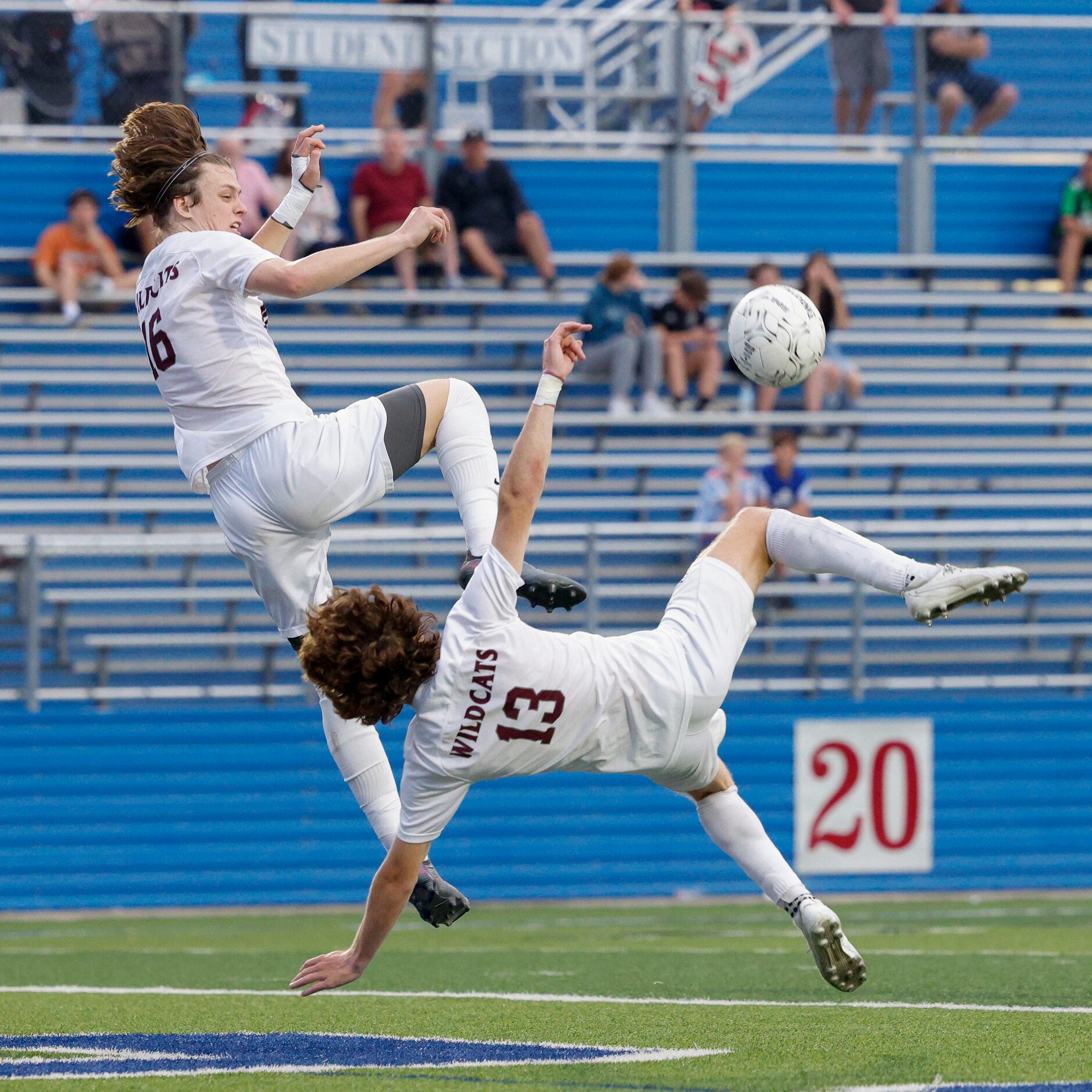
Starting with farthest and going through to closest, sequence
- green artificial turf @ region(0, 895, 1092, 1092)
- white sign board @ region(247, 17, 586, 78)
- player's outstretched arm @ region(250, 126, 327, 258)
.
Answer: white sign board @ region(247, 17, 586, 78) < player's outstretched arm @ region(250, 126, 327, 258) < green artificial turf @ region(0, 895, 1092, 1092)

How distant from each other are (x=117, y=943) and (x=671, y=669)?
5.64 meters

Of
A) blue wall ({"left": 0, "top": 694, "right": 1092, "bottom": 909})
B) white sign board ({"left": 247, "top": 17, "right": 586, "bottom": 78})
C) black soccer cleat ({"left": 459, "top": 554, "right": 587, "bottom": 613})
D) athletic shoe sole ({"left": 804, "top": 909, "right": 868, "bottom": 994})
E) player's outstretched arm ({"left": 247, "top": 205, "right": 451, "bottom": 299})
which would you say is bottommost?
blue wall ({"left": 0, "top": 694, "right": 1092, "bottom": 909})

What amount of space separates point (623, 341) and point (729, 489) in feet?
5.92

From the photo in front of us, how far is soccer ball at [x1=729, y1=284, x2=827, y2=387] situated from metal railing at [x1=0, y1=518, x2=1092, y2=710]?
5.83 metres

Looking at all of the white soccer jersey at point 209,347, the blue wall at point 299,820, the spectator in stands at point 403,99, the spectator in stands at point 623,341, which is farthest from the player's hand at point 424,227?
the spectator in stands at point 403,99

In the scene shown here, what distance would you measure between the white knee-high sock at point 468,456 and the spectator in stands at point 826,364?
8.77 meters

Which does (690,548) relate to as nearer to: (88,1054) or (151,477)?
(151,477)

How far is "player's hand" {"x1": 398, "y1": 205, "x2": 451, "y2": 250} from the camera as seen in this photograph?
511 centimetres

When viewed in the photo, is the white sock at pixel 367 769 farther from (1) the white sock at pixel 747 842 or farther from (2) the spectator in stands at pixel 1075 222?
(2) the spectator in stands at pixel 1075 222

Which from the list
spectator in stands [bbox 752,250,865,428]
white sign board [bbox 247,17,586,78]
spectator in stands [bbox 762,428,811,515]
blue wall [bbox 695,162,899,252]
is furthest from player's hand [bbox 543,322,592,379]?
blue wall [bbox 695,162,899,252]

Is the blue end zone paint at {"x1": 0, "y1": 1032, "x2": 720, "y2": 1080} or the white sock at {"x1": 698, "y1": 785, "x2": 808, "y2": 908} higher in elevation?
the white sock at {"x1": 698, "y1": 785, "x2": 808, "y2": 908}

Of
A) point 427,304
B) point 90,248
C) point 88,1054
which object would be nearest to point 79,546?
point 90,248

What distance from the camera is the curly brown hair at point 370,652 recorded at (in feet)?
15.6

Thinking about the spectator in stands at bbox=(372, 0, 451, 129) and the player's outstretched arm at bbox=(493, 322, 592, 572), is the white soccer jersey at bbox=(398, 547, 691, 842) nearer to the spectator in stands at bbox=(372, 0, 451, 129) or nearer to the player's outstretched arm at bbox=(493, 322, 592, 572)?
the player's outstretched arm at bbox=(493, 322, 592, 572)
